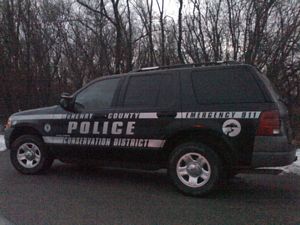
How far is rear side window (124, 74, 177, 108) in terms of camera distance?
695 centimetres

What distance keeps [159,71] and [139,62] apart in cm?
1707

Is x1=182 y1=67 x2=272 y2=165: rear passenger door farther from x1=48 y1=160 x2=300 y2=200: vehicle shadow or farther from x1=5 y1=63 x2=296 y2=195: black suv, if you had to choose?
x1=48 y1=160 x2=300 y2=200: vehicle shadow

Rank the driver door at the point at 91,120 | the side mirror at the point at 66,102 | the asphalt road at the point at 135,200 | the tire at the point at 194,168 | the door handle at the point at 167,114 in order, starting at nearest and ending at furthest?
the asphalt road at the point at 135,200, the tire at the point at 194,168, the door handle at the point at 167,114, the driver door at the point at 91,120, the side mirror at the point at 66,102

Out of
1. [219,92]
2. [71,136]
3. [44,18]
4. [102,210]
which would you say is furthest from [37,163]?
[44,18]

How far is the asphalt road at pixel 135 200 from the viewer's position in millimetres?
5523

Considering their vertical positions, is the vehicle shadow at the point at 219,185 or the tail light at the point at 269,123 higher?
the tail light at the point at 269,123

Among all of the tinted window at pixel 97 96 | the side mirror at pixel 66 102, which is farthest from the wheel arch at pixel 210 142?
Answer: the side mirror at pixel 66 102

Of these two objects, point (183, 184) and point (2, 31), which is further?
point (2, 31)

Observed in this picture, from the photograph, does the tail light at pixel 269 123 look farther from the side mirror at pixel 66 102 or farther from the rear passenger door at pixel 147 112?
the side mirror at pixel 66 102

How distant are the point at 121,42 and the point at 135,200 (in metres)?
18.4

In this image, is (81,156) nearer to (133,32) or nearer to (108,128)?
(108,128)

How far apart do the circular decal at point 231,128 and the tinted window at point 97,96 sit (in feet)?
6.84

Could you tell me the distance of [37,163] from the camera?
823cm

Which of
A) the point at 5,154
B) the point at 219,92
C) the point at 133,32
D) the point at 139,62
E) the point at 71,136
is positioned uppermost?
the point at 133,32
